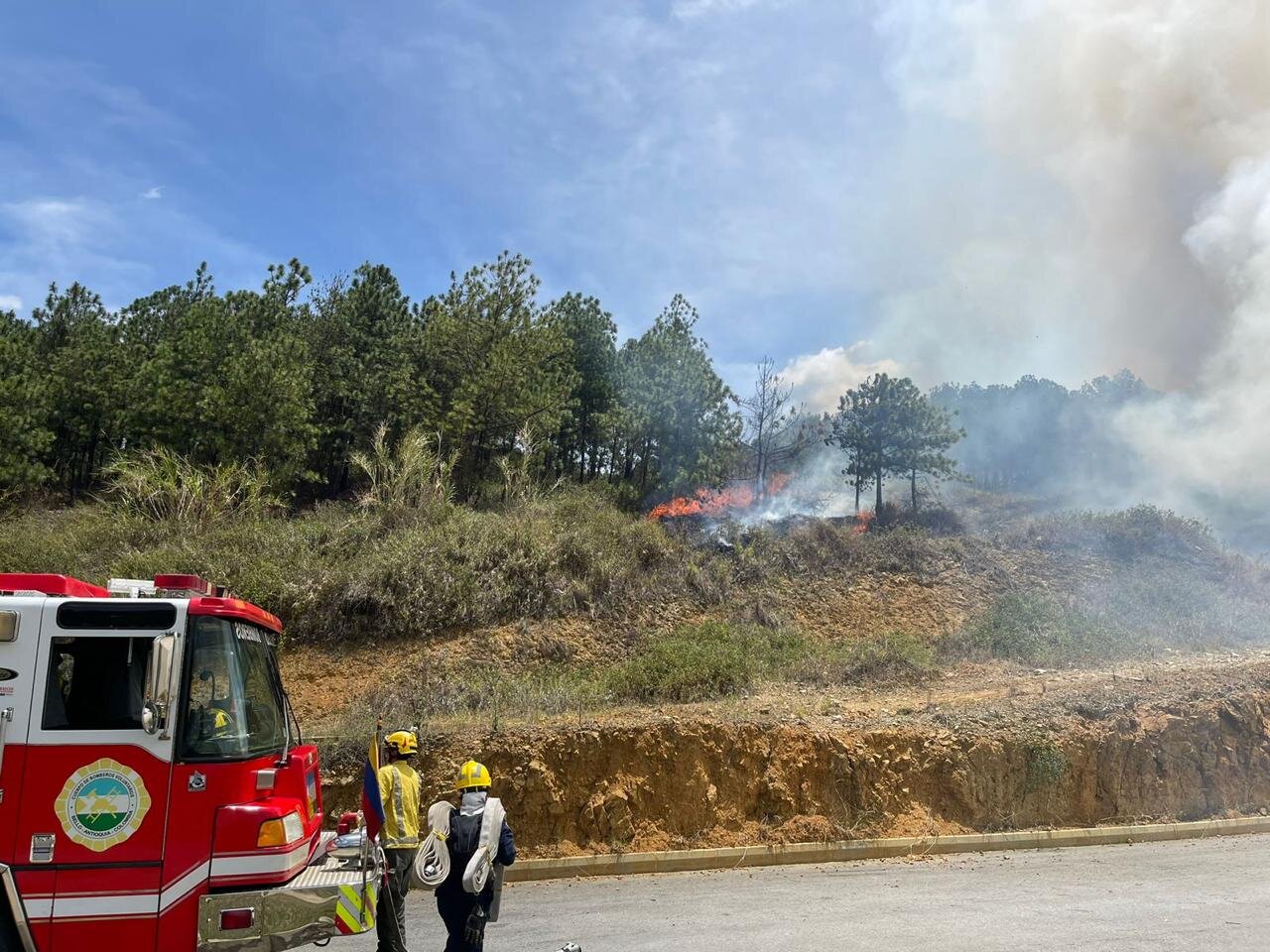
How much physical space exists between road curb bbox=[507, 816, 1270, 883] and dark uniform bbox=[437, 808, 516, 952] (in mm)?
4612

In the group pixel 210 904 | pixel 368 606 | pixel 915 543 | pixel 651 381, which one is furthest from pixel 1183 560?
pixel 210 904

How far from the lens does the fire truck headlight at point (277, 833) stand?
5.24 metres

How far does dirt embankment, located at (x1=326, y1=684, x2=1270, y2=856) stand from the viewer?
10641 millimetres

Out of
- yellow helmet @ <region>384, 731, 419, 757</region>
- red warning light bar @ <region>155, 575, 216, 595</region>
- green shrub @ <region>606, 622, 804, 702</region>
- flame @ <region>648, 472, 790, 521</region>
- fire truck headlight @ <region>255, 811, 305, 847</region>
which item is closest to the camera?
fire truck headlight @ <region>255, 811, 305, 847</region>

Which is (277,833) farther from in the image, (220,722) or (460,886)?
(460,886)

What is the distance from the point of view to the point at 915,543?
25641mm

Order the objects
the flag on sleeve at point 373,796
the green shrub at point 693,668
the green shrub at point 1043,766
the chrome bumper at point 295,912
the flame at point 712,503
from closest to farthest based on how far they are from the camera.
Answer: the chrome bumper at point 295,912 → the flag on sleeve at point 373,796 → the green shrub at point 1043,766 → the green shrub at point 693,668 → the flame at point 712,503

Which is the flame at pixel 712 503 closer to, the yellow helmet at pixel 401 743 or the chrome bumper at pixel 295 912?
the yellow helmet at pixel 401 743

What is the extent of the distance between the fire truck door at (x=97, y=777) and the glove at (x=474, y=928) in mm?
1732

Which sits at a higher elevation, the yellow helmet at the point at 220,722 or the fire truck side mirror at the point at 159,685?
the fire truck side mirror at the point at 159,685

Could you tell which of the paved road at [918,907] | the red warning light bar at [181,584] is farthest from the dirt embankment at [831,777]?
the red warning light bar at [181,584]

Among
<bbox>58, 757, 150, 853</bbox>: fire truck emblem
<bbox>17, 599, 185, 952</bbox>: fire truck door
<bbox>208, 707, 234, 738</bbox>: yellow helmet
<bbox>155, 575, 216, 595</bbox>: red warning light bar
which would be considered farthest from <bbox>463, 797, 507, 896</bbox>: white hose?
<bbox>155, 575, 216, 595</bbox>: red warning light bar

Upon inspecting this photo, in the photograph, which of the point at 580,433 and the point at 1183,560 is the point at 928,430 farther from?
the point at 580,433

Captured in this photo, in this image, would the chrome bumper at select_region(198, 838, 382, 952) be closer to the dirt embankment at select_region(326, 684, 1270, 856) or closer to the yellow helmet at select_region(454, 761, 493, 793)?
the yellow helmet at select_region(454, 761, 493, 793)
